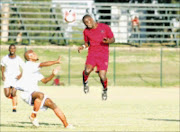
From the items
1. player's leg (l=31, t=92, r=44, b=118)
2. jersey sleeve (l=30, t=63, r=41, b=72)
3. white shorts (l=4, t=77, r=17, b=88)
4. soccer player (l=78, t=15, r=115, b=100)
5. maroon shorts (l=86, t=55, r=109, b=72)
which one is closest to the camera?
soccer player (l=78, t=15, r=115, b=100)

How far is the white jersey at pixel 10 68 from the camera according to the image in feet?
60.7

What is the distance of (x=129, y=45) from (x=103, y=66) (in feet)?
105

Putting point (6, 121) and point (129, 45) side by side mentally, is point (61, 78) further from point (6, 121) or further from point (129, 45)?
point (6, 121)

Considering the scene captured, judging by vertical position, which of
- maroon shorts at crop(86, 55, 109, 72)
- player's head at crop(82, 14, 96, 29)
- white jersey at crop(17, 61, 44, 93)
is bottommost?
white jersey at crop(17, 61, 44, 93)

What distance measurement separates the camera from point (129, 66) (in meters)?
41.5

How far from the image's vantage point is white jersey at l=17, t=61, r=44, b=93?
13023 mm

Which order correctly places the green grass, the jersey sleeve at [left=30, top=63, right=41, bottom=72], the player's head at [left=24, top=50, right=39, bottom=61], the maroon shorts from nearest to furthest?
the maroon shorts < the player's head at [left=24, top=50, right=39, bottom=61] < the jersey sleeve at [left=30, top=63, right=41, bottom=72] < the green grass

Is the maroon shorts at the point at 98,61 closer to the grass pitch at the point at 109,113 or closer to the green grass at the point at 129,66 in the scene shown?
the grass pitch at the point at 109,113

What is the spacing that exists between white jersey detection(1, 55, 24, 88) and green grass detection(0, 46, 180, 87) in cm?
1927

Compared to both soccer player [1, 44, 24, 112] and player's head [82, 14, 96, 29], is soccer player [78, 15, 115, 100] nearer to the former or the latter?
player's head [82, 14, 96, 29]

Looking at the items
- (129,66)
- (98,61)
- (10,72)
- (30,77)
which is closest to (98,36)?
(98,61)

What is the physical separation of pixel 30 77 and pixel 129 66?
28495mm

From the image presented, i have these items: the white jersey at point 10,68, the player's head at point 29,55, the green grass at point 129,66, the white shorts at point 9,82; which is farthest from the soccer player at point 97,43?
the green grass at point 129,66

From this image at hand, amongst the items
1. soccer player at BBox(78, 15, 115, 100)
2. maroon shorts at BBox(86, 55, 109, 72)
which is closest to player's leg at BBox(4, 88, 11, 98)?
soccer player at BBox(78, 15, 115, 100)
